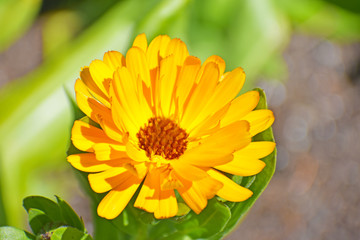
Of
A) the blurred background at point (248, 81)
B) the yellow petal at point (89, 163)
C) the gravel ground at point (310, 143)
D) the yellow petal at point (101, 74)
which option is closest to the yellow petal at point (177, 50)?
the yellow petal at point (101, 74)

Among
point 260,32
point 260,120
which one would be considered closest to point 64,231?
point 260,120

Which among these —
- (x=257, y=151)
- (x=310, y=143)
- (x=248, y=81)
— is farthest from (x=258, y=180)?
(x=310, y=143)

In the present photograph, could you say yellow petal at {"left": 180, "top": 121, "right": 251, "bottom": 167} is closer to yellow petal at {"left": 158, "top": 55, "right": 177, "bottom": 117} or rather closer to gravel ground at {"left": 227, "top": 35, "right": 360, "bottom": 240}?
yellow petal at {"left": 158, "top": 55, "right": 177, "bottom": 117}

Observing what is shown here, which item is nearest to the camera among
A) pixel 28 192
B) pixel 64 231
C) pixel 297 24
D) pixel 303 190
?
pixel 64 231

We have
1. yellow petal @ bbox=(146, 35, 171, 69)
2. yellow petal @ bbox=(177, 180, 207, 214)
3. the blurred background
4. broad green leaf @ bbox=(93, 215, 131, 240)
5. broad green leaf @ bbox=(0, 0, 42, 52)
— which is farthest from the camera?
broad green leaf @ bbox=(0, 0, 42, 52)

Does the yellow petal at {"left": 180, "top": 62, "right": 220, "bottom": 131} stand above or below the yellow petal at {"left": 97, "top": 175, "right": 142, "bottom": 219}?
above

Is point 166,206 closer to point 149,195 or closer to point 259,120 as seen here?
point 149,195

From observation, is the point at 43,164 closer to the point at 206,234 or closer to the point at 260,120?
the point at 206,234

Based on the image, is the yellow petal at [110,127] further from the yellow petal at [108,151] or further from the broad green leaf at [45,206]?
the broad green leaf at [45,206]

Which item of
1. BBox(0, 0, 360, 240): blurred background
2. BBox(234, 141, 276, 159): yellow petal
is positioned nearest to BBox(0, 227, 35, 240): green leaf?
BBox(234, 141, 276, 159): yellow petal
